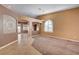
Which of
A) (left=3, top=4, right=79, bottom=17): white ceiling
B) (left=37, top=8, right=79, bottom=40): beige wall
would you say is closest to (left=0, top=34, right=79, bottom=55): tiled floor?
(left=37, top=8, right=79, bottom=40): beige wall

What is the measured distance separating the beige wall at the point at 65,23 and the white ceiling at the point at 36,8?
0.52 feet

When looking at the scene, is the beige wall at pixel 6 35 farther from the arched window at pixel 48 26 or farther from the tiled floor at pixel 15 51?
the arched window at pixel 48 26

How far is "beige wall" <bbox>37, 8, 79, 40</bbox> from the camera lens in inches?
123

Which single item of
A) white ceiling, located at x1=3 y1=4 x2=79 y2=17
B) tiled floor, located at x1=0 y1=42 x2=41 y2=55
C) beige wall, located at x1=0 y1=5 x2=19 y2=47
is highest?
white ceiling, located at x1=3 y1=4 x2=79 y2=17

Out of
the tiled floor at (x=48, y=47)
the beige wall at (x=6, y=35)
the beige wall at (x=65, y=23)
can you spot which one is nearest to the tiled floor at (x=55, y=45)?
the tiled floor at (x=48, y=47)

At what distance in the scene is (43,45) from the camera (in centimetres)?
316

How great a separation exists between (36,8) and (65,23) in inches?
40.6

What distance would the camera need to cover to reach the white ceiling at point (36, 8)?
2.83m

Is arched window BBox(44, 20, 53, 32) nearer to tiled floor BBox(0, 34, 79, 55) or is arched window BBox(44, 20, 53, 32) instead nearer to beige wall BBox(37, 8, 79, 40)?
beige wall BBox(37, 8, 79, 40)

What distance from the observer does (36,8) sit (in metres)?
2.98

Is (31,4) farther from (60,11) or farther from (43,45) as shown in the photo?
(43,45)

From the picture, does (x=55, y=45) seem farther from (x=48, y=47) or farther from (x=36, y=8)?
(x=36, y=8)

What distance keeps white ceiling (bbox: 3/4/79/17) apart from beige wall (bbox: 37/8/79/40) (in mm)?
158
